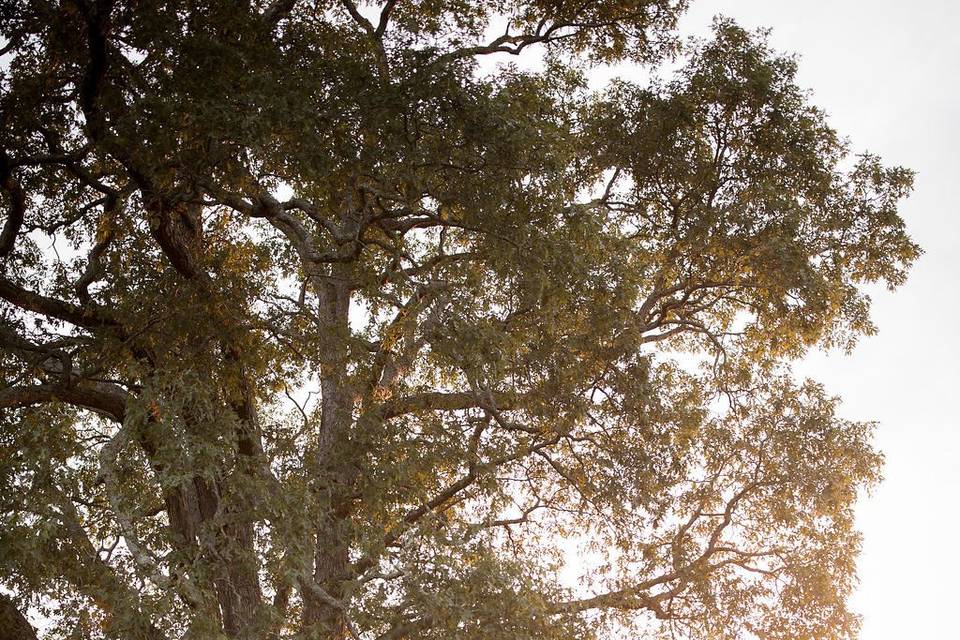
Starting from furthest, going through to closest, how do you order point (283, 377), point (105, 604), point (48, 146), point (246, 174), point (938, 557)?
1. point (938, 557)
2. point (283, 377)
3. point (48, 146)
4. point (246, 174)
5. point (105, 604)

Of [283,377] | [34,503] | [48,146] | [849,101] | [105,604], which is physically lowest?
[105,604]

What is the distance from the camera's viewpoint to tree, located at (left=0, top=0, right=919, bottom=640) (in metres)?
6.83

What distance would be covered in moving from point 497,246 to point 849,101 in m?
13.4

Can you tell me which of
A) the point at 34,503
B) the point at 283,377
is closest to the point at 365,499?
the point at 283,377

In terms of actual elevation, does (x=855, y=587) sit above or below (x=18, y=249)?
below

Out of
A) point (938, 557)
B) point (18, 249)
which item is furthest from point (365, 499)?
point (938, 557)

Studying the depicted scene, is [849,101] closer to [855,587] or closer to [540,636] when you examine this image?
[855,587]

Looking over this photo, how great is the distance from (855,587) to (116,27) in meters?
7.64

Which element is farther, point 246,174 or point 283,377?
point 283,377

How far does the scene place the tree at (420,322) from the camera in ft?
22.4

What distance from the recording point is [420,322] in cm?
800

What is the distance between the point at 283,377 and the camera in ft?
28.8

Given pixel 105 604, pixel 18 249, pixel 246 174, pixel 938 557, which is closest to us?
pixel 105 604

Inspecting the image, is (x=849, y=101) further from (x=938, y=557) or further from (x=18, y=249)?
(x=18, y=249)
